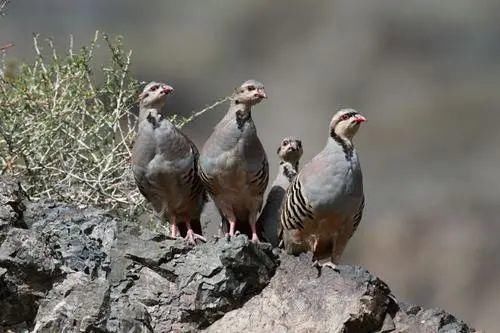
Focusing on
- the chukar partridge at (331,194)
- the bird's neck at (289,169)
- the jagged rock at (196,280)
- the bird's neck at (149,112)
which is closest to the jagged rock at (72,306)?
the jagged rock at (196,280)

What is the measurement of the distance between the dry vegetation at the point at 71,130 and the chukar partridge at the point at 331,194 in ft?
5.07

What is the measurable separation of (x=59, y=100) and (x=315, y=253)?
215cm

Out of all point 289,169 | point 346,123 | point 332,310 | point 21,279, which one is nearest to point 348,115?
point 346,123

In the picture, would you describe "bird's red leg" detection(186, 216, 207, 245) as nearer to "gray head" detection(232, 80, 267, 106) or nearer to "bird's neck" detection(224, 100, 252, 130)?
"bird's neck" detection(224, 100, 252, 130)

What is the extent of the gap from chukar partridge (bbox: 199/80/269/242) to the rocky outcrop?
0.81m

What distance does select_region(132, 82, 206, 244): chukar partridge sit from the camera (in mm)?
8414

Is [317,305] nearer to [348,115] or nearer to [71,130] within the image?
[348,115]

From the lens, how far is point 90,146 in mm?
9320

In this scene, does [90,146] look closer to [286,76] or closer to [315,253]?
[315,253]

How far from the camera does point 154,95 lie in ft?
28.1

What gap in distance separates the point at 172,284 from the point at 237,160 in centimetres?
116

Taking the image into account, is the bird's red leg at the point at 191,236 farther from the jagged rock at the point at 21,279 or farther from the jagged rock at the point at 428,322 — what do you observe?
the jagged rock at the point at 428,322

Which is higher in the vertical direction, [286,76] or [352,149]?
[286,76]

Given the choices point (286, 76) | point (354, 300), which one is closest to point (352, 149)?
point (354, 300)
